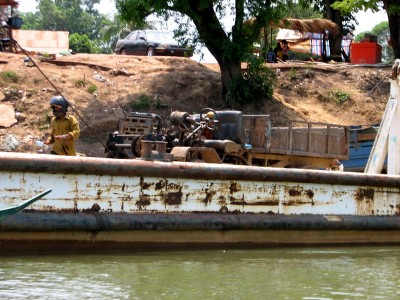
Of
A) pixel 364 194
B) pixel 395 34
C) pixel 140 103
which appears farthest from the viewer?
pixel 395 34

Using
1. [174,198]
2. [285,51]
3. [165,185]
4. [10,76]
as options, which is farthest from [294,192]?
[285,51]

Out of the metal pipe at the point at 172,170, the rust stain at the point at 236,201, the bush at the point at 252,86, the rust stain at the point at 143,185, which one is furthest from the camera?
the bush at the point at 252,86

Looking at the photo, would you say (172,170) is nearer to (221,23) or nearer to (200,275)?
(200,275)

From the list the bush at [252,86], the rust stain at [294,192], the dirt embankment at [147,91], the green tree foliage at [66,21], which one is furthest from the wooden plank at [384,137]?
the green tree foliage at [66,21]

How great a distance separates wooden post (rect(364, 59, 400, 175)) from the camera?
1280cm

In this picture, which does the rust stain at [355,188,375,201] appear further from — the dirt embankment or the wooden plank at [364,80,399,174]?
the dirt embankment

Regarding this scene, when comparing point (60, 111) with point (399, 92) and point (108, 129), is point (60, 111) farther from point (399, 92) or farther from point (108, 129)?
point (108, 129)

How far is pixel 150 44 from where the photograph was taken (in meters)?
31.5

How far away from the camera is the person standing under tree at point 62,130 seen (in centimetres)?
1208

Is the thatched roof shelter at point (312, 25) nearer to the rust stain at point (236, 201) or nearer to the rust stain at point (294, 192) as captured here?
the rust stain at point (294, 192)

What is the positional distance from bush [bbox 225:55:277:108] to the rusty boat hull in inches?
472

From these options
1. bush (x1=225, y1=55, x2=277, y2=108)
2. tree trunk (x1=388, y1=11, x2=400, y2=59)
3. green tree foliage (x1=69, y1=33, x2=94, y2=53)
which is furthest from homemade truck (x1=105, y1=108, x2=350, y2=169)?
green tree foliage (x1=69, y1=33, x2=94, y2=53)

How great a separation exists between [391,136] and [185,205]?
3.24m

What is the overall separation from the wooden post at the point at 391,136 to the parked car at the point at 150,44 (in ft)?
58.9
